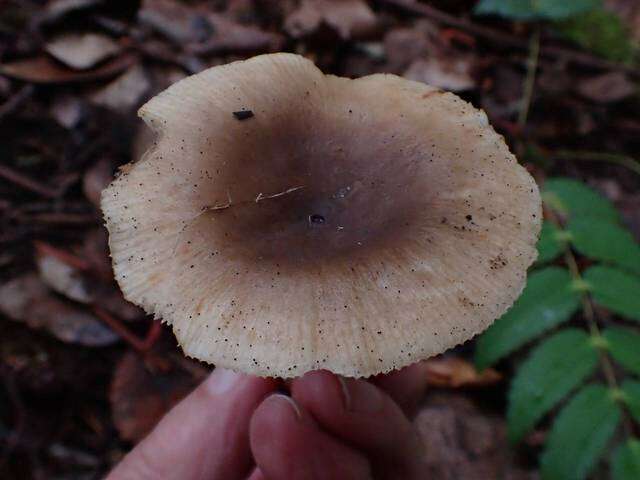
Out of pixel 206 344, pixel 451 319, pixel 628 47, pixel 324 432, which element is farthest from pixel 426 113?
pixel 628 47

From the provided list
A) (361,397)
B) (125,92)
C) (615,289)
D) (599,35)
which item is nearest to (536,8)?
(599,35)

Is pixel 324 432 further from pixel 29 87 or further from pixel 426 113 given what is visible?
pixel 29 87

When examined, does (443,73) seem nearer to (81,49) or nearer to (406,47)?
(406,47)

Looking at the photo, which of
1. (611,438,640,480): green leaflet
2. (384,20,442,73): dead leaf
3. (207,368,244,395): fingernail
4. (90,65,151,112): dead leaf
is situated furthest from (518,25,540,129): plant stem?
(207,368,244,395): fingernail

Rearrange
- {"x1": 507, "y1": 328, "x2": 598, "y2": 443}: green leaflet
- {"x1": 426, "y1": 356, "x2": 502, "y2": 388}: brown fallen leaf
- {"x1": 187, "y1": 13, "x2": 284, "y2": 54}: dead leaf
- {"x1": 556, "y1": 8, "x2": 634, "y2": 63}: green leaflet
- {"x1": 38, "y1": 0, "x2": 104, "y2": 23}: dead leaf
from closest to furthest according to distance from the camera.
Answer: {"x1": 507, "y1": 328, "x2": 598, "y2": 443}: green leaflet
{"x1": 426, "y1": 356, "x2": 502, "y2": 388}: brown fallen leaf
{"x1": 38, "y1": 0, "x2": 104, "y2": 23}: dead leaf
{"x1": 187, "y1": 13, "x2": 284, "y2": 54}: dead leaf
{"x1": 556, "y1": 8, "x2": 634, "y2": 63}: green leaflet

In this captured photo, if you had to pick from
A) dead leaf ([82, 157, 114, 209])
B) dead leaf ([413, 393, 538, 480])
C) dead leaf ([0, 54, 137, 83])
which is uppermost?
dead leaf ([0, 54, 137, 83])

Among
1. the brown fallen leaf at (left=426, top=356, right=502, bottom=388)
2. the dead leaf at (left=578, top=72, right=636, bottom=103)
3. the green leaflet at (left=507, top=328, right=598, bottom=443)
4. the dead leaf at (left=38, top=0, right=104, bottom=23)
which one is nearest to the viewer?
the green leaflet at (left=507, top=328, right=598, bottom=443)

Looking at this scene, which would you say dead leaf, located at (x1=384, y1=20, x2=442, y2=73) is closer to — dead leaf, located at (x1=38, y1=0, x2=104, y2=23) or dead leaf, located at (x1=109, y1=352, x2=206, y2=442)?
dead leaf, located at (x1=38, y1=0, x2=104, y2=23)
